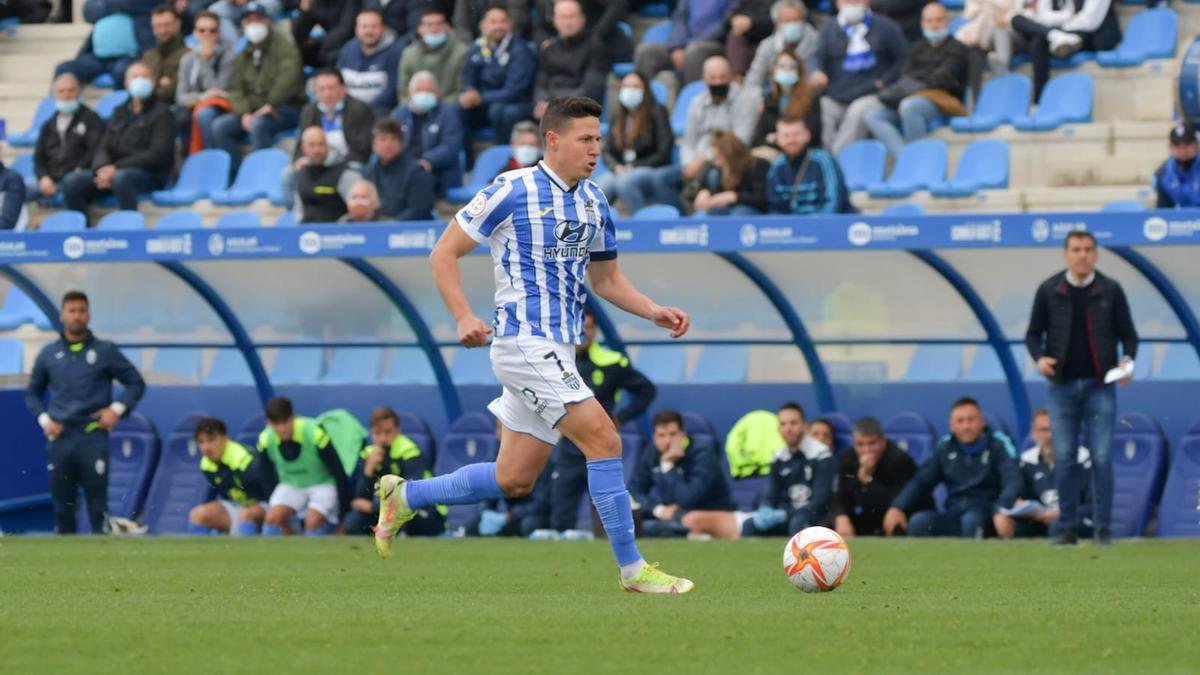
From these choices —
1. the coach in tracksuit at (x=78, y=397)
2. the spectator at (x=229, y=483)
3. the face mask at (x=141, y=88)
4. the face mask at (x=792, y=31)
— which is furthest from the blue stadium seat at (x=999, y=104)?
the face mask at (x=141, y=88)

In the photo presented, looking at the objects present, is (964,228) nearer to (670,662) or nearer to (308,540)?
(308,540)

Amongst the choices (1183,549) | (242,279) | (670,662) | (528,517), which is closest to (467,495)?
(670,662)

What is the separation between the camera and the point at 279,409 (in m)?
15.8

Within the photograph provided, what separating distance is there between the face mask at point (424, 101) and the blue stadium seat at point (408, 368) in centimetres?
279

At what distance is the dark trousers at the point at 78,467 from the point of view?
51.4 ft

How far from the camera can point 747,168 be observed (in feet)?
53.7

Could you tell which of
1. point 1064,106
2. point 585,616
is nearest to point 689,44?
point 1064,106

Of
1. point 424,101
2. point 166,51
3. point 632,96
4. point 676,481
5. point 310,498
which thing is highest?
point 166,51

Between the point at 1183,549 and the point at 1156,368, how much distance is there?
8.92ft

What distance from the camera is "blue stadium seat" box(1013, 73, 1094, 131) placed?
17.3m

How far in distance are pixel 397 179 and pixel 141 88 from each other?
3887 millimetres

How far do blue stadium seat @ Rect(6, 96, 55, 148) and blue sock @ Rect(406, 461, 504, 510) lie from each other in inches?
560

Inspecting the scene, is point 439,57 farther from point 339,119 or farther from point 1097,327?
point 1097,327

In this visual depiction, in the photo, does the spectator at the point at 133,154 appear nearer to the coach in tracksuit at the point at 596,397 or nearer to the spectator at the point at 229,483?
the spectator at the point at 229,483
